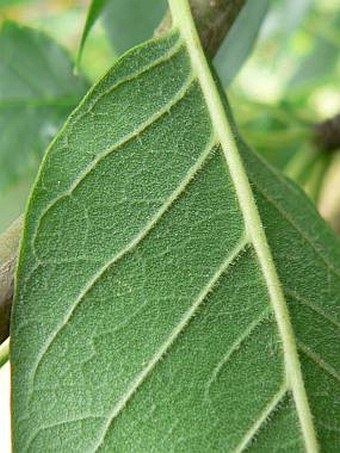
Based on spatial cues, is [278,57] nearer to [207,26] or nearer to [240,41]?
[240,41]

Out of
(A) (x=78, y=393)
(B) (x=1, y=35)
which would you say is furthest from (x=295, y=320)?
(B) (x=1, y=35)

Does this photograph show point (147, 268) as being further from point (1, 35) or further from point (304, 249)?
point (1, 35)

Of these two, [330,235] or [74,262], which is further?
[330,235]

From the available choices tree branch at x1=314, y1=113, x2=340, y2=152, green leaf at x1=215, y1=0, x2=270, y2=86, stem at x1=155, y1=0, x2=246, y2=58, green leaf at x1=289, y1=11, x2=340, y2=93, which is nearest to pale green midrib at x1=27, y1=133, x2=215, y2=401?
stem at x1=155, y1=0, x2=246, y2=58

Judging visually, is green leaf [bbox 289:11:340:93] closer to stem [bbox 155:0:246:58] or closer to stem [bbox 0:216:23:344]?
stem [bbox 155:0:246:58]

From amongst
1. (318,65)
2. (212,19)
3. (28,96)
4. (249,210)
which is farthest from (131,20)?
(318,65)

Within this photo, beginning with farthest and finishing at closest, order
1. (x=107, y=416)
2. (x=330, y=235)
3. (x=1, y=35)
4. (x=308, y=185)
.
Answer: (x=308, y=185), (x=1, y=35), (x=330, y=235), (x=107, y=416)

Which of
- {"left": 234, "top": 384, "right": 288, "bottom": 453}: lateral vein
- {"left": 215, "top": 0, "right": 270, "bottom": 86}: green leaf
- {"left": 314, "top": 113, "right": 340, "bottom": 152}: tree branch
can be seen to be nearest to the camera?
{"left": 234, "top": 384, "right": 288, "bottom": 453}: lateral vein
